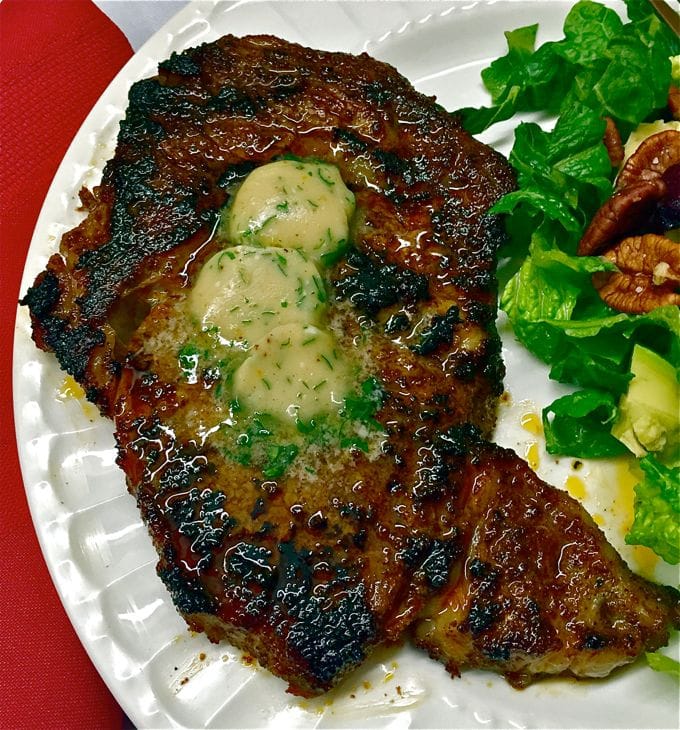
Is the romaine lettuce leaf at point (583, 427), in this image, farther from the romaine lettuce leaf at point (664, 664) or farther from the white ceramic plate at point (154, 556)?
the romaine lettuce leaf at point (664, 664)

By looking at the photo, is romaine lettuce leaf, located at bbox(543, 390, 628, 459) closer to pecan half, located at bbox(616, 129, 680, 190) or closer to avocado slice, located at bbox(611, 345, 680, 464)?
avocado slice, located at bbox(611, 345, 680, 464)

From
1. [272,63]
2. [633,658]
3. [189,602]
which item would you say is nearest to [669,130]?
[272,63]

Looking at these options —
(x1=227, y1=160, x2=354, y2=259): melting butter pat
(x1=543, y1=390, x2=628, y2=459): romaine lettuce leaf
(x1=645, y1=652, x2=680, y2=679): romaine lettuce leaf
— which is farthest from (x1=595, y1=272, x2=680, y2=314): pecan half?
(x1=645, y1=652, x2=680, y2=679): romaine lettuce leaf

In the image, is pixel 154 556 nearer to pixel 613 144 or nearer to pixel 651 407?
pixel 651 407

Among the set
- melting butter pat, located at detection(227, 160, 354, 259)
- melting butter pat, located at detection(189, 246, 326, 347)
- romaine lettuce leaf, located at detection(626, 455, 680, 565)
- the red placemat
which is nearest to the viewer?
romaine lettuce leaf, located at detection(626, 455, 680, 565)

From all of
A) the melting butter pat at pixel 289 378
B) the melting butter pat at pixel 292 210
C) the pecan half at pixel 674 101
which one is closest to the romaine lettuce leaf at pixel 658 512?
the melting butter pat at pixel 289 378

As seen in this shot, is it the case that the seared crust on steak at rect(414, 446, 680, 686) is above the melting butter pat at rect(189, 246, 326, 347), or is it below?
below

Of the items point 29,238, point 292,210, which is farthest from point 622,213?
point 29,238
